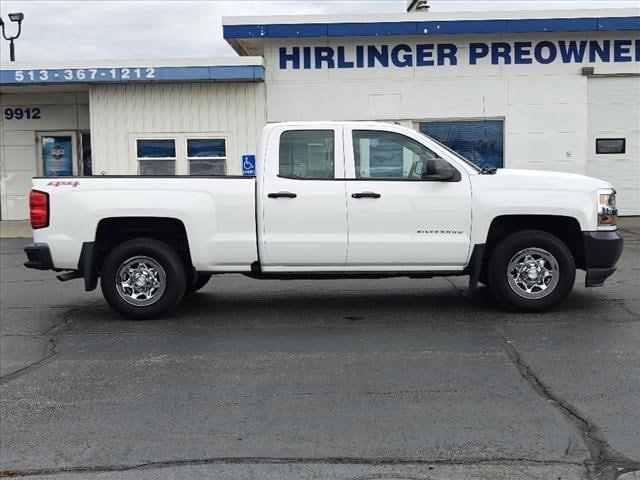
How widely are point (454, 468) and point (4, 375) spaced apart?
385 centimetres

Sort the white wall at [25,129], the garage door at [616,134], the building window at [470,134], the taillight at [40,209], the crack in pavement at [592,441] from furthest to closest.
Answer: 1. the white wall at [25,129]
2. the building window at [470,134]
3. the garage door at [616,134]
4. the taillight at [40,209]
5. the crack in pavement at [592,441]

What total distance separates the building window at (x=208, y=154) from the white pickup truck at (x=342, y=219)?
10.1 metres

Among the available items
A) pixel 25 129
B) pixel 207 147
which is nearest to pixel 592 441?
pixel 207 147

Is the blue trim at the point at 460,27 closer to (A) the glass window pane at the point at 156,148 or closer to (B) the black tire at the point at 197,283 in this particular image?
(A) the glass window pane at the point at 156,148

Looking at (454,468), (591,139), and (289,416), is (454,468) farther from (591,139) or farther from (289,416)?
(591,139)

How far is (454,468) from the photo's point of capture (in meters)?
4.15

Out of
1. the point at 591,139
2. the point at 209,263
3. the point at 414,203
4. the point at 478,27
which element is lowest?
the point at 209,263

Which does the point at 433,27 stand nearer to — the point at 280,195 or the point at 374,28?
the point at 374,28

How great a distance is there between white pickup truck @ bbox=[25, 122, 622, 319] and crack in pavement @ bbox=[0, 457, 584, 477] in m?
3.61

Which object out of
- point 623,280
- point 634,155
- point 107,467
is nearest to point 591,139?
point 634,155

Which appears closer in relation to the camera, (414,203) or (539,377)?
(539,377)

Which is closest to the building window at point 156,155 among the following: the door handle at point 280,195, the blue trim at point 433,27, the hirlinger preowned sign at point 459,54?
the blue trim at point 433,27

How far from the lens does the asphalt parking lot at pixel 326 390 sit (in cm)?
431

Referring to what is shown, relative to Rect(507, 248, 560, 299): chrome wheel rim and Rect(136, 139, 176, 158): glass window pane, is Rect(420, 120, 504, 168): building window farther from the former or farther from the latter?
Rect(507, 248, 560, 299): chrome wheel rim
